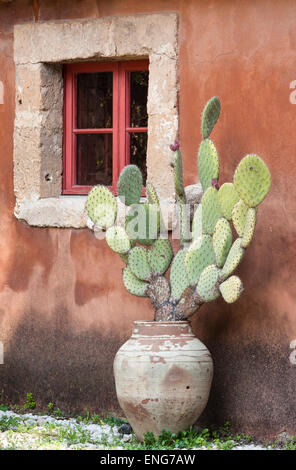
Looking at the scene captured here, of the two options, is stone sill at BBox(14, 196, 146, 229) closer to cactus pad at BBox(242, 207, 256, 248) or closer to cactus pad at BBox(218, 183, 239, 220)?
cactus pad at BBox(218, 183, 239, 220)

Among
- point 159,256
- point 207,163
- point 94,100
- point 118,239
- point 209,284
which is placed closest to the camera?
point 209,284

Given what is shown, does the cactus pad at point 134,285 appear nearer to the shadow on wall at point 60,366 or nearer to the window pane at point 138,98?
the shadow on wall at point 60,366

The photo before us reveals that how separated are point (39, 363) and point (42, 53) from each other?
2.17 meters

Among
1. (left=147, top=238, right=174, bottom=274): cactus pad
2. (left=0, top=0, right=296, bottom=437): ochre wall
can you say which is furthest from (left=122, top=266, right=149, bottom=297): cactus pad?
(left=0, top=0, right=296, bottom=437): ochre wall

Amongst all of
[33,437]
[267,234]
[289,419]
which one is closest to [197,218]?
[267,234]

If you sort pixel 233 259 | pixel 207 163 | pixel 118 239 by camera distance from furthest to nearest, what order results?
pixel 118 239, pixel 207 163, pixel 233 259

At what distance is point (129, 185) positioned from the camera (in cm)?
557

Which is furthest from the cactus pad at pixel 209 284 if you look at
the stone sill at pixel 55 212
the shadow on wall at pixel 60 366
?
the stone sill at pixel 55 212

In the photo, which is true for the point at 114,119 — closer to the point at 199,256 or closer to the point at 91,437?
the point at 199,256

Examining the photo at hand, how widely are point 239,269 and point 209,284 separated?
483 millimetres

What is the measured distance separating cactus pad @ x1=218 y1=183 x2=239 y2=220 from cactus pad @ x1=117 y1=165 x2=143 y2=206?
537 millimetres

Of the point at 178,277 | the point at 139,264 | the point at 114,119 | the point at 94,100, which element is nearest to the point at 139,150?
the point at 114,119

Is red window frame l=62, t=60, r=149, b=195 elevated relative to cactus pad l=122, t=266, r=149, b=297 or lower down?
elevated

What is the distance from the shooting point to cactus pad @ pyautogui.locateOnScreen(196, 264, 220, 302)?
5.30m
